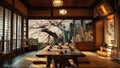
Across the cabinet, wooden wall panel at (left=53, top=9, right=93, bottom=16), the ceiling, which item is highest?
the ceiling

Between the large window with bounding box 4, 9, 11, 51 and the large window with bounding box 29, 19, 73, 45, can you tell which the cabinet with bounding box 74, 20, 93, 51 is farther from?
the large window with bounding box 4, 9, 11, 51

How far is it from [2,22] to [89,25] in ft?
28.6

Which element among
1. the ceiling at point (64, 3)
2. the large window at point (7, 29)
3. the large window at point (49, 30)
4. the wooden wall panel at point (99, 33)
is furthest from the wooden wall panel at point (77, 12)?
the large window at point (7, 29)

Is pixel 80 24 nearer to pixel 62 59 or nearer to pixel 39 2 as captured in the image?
pixel 39 2

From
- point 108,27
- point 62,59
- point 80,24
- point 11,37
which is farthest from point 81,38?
point 62,59

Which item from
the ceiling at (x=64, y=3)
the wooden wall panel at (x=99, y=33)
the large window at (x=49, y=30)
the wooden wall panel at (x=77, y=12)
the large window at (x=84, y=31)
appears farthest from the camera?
the large window at (x=49, y=30)

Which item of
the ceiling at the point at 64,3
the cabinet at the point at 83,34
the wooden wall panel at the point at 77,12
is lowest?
the cabinet at the point at 83,34

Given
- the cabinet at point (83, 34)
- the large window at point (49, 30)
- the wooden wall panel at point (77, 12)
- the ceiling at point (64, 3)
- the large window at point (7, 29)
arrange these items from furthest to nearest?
the large window at point (49, 30), the wooden wall panel at point (77, 12), the cabinet at point (83, 34), the ceiling at point (64, 3), the large window at point (7, 29)

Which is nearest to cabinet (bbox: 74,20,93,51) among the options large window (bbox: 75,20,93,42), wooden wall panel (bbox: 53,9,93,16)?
large window (bbox: 75,20,93,42)

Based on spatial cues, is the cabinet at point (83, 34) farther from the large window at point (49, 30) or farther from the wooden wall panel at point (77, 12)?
the large window at point (49, 30)

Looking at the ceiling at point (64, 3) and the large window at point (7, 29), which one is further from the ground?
the ceiling at point (64, 3)

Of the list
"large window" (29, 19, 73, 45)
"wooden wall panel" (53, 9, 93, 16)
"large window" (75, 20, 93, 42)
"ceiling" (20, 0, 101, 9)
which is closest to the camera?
"ceiling" (20, 0, 101, 9)

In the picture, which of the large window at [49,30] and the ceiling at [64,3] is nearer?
the ceiling at [64,3]

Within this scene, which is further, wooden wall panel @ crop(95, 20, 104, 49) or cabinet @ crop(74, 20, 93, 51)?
cabinet @ crop(74, 20, 93, 51)
